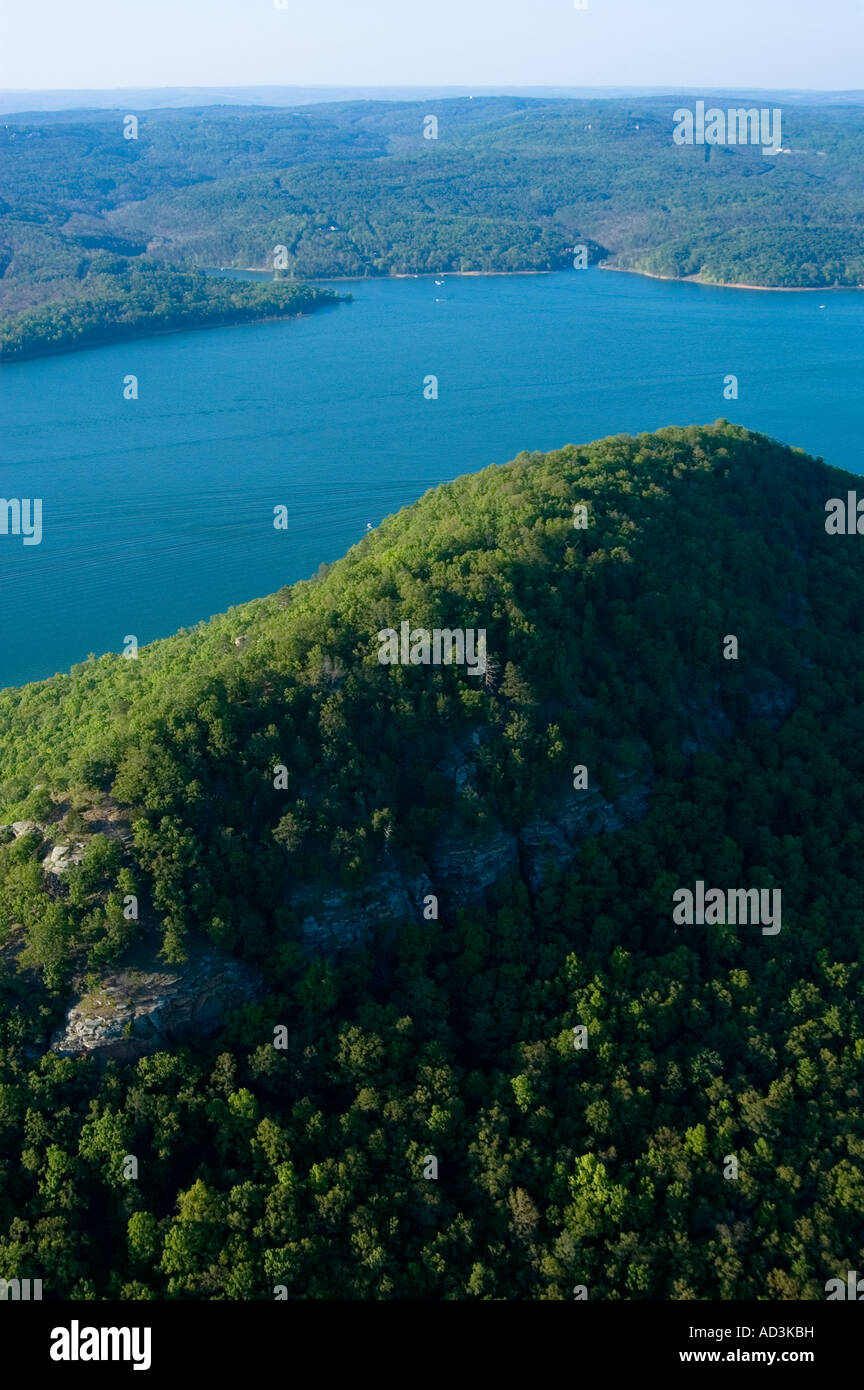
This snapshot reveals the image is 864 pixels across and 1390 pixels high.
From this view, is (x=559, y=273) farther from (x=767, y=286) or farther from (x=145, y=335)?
(x=145, y=335)

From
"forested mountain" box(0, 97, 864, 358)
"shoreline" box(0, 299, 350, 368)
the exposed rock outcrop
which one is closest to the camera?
the exposed rock outcrop

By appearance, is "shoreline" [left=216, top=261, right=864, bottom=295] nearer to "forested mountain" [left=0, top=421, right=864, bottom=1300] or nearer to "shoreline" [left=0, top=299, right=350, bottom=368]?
"shoreline" [left=0, top=299, right=350, bottom=368]

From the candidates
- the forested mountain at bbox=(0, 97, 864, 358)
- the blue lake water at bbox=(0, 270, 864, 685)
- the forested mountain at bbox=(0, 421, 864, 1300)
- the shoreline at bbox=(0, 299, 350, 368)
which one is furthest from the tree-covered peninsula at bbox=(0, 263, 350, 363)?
the forested mountain at bbox=(0, 421, 864, 1300)

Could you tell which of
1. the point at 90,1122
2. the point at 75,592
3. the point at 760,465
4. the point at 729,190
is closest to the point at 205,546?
the point at 75,592

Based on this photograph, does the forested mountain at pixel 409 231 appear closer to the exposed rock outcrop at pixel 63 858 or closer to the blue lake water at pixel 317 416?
the blue lake water at pixel 317 416

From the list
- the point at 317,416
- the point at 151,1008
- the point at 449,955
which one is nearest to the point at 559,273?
the point at 317,416

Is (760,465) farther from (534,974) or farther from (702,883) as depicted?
(534,974)
